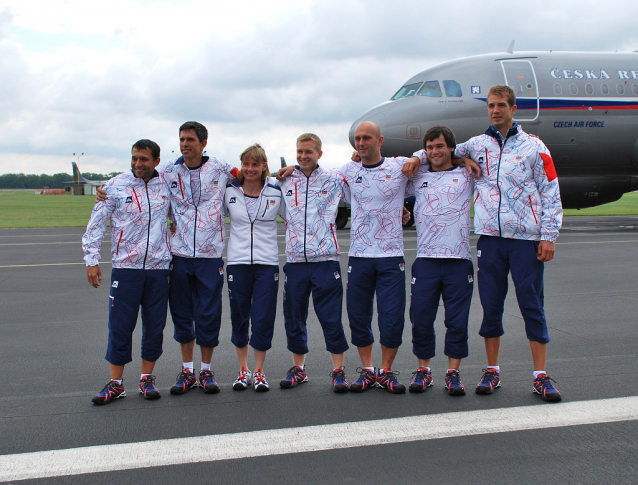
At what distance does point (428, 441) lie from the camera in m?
3.18

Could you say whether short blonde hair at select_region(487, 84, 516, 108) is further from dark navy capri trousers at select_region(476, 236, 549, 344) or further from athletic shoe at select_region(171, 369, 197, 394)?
athletic shoe at select_region(171, 369, 197, 394)

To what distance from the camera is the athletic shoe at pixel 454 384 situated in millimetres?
3945

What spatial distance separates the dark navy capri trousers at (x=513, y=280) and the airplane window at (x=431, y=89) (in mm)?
12722

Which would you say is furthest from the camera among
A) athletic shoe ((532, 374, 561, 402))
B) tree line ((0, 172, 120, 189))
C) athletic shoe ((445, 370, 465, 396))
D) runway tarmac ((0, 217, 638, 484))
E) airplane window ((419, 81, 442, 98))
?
tree line ((0, 172, 120, 189))

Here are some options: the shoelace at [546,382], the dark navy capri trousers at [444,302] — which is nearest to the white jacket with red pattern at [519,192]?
the dark navy capri trousers at [444,302]

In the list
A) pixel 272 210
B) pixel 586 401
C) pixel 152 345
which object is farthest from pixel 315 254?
pixel 586 401

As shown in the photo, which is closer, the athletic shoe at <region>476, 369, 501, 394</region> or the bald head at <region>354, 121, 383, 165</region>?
the athletic shoe at <region>476, 369, 501, 394</region>

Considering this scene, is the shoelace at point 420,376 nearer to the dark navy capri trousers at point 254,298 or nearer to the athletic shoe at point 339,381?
the athletic shoe at point 339,381

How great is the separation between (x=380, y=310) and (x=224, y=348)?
168cm

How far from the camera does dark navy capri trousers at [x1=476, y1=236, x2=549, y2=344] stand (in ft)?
13.4

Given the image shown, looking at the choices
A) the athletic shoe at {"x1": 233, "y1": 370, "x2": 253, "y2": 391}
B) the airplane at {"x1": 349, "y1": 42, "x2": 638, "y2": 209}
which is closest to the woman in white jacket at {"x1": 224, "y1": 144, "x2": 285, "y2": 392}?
the athletic shoe at {"x1": 233, "y1": 370, "x2": 253, "y2": 391}

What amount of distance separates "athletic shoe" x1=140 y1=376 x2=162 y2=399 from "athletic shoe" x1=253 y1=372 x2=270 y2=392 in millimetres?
663

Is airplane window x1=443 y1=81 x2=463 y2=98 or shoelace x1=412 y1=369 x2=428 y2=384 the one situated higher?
airplane window x1=443 y1=81 x2=463 y2=98

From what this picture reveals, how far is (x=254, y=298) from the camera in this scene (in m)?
4.31
